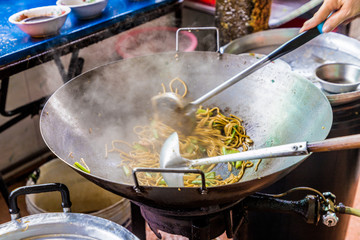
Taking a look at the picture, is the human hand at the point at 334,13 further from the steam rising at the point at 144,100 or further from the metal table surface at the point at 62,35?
the metal table surface at the point at 62,35

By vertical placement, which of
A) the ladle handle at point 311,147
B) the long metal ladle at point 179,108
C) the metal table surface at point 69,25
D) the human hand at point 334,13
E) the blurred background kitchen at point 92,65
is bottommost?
→ the blurred background kitchen at point 92,65

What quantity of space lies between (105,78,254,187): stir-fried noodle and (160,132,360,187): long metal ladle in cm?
28

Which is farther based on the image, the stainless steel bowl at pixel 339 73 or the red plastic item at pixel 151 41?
the red plastic item at pixel 151 41

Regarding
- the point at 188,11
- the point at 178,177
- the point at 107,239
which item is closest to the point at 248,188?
the point at 178,177

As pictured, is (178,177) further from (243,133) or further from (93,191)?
(93,191)

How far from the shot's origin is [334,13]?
1.87m

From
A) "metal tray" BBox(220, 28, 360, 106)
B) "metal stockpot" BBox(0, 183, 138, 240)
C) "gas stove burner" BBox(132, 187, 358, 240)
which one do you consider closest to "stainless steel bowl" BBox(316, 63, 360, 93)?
"metal tray" BBox(220, 28, 360, 106)

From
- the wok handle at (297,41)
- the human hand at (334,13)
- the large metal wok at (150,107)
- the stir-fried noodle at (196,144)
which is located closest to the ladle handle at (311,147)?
the large metal wok at (150,107)

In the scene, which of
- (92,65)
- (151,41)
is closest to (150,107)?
(151,41)

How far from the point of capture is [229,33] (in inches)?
132

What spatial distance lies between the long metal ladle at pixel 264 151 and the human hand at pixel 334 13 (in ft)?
2.75

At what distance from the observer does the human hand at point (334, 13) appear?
72.1 inches

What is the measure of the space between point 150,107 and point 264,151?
3.55ft

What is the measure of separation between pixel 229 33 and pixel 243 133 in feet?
4.96
